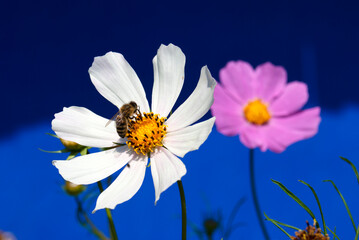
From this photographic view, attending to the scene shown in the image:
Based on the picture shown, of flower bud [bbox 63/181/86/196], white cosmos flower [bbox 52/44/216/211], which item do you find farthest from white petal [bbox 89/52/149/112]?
flower bud [bbox 63/181/86/196]

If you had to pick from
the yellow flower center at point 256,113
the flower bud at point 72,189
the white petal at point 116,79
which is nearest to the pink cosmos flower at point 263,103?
the yellow flower center at point 256,113

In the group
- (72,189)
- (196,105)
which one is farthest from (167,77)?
(72,189)

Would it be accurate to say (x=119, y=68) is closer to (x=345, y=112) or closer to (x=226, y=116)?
(x=226, y=116)

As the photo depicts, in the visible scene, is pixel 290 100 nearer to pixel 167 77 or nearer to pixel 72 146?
pixel 167 77

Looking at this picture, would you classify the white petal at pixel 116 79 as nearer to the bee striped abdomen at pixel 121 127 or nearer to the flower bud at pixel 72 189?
the bee striped abdomen at pixel 121 127

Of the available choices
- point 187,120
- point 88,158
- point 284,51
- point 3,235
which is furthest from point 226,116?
point 284,51

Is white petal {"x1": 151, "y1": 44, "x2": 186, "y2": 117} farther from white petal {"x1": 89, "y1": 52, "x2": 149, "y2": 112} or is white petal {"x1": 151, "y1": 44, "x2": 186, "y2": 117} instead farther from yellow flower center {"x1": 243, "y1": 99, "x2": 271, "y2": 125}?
yellow flower center {"x1": 243, "y1": 99, "x2": 271, "y2": 125}
